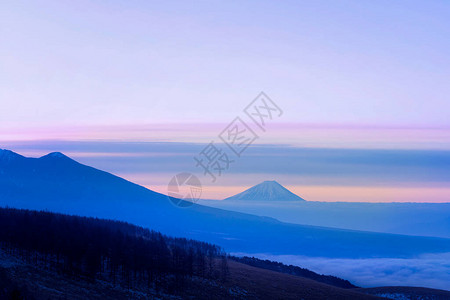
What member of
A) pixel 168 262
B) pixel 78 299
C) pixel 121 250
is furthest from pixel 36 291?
pixel 168 262

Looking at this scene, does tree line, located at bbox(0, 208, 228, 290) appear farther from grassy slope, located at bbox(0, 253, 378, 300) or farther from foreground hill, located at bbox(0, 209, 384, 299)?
grassy slope, located at bbox(0, 253, 378, 300)

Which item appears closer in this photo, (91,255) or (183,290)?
(91,255)

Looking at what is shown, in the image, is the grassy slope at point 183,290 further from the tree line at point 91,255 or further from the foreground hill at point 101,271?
the tree line at point 91,255

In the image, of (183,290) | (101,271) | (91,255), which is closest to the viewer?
(91,255)

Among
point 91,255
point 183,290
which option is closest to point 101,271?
point 91,255

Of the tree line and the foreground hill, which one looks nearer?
the foreground hill

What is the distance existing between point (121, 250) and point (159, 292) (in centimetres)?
1984

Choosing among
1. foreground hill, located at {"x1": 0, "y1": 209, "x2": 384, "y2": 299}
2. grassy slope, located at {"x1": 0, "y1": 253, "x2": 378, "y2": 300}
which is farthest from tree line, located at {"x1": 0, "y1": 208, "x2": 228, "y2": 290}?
grassy slope, located at {"x1": 0, "y1": 253, "x2": 378, "y2": 300}

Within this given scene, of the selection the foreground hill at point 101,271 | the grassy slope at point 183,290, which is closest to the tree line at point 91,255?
the foreground hill at point 101,271

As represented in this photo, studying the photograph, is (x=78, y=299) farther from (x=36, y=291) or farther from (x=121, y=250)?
(x=121, y=250)

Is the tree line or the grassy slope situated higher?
the tree line

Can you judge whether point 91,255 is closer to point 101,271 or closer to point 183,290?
point 101,271

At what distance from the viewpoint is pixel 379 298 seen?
14012 cm

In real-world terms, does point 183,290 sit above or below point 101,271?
below
